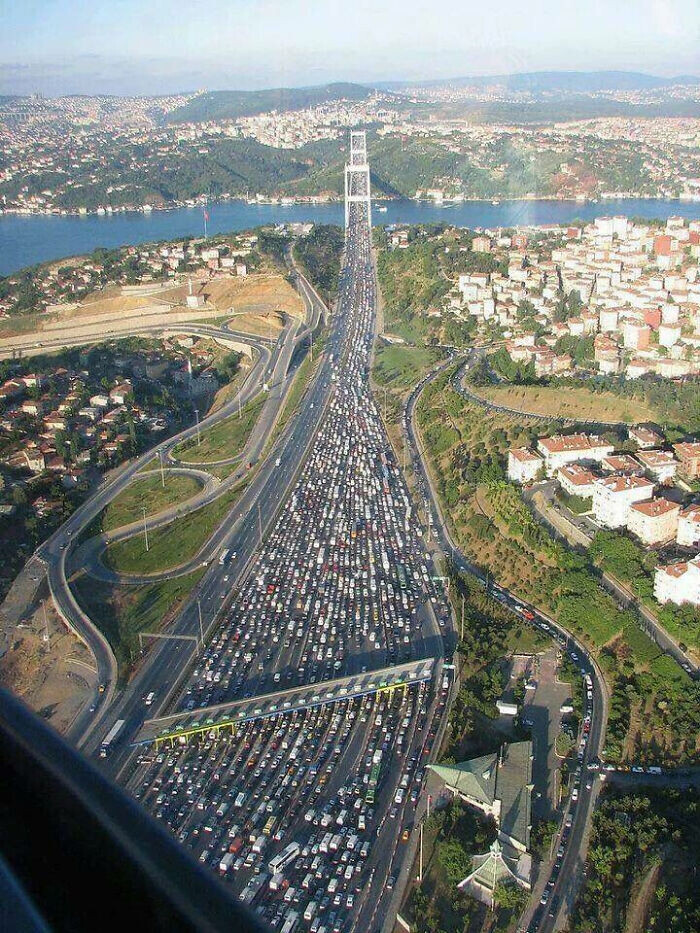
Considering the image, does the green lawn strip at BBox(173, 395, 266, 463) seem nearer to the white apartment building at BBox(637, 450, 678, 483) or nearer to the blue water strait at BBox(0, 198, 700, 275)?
the white apartment building at BBox(637, 450, 678, 483)

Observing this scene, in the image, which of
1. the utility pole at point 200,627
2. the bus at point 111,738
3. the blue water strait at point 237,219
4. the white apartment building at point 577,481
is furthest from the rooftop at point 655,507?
the blue water strait at point 237,219

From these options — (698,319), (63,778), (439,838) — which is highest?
(63,778)

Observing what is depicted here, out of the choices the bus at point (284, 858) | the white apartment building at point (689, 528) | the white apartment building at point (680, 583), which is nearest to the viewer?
the bus at point (284, 858)

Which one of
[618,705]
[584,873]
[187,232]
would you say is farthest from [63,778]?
[187,232]

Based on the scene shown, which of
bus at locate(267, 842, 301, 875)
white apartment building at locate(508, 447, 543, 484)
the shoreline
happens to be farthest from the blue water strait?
bus at locate(267, 842, 301, 875)

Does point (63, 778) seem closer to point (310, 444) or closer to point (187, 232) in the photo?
point (310, 444)

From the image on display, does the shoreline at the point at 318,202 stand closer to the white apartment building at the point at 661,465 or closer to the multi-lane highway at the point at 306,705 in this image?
the white apartment building at the point at 661,465

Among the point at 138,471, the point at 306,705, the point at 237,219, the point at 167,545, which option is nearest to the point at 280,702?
the point at 306,705
